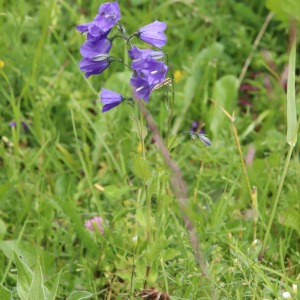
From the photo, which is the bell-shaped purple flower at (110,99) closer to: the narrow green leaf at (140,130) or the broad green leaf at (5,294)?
the narrow green leaf at (140,130)

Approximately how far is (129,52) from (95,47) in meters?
0.10

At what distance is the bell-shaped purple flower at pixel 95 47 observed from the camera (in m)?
1.99

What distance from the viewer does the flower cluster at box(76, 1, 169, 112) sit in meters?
1.94

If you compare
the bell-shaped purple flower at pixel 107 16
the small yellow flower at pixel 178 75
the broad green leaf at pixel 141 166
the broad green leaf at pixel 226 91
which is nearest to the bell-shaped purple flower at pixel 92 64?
the bell-shaped purple flower at pixel 107 16

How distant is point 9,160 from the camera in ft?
9.57

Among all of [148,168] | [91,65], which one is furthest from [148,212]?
[91,65]

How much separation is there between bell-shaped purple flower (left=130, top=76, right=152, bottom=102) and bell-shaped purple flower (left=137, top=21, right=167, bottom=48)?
10 centimetres

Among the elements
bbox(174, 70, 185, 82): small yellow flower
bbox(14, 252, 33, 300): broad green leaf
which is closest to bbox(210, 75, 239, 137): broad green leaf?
bbox(174, 70, 185, 82): small yellow flower

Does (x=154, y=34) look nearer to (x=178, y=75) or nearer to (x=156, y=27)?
(x=156, y=27)

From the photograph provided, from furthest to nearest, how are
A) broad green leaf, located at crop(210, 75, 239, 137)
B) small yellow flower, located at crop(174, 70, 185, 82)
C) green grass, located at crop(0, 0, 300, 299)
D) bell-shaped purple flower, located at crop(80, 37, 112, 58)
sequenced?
small yellow flower, located at crop(174, 70, 185, 82)
broad green leaf, located at crop(210, 75, 239, 137)
green grass, located at crop(0, 0, 300, 299)
bell-shaped purple flower, located at crop(80, 37, 112, 58)

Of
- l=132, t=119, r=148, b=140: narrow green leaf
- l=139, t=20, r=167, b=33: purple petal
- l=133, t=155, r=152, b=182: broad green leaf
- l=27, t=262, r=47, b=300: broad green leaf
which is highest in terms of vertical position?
l=139, t=20, r=167, b=33: purple petal

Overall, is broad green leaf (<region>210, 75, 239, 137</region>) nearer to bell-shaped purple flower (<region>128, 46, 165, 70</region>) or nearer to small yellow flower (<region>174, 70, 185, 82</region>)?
small yellow flower (<region>174, 70, 185, 82</region>)

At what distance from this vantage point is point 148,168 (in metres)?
2.04

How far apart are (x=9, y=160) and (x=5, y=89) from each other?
0.59 m
